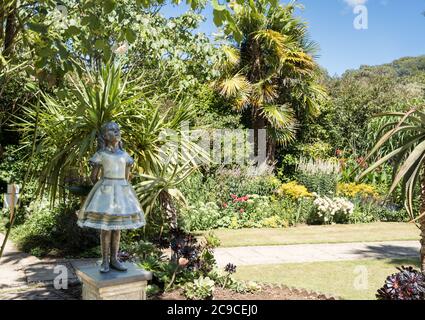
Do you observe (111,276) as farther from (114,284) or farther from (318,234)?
(318,234)

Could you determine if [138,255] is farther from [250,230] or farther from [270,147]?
[270,147]

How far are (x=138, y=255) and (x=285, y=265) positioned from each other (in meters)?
2.47

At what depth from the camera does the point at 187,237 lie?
227 inches

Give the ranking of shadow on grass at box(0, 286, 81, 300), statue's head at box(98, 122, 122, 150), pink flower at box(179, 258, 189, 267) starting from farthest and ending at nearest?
pink flower at box(179, 258, 189, 267) → shadow on grass at box(0, 286, 81, 300) → statue's head at box(98, 122, 122, 150)

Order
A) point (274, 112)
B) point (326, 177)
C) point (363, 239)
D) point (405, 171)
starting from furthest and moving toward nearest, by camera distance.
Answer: point (274, 112) → point (326, 177) → point (363, 239) → point (405, 171)

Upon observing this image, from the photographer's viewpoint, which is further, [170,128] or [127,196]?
[170,128]

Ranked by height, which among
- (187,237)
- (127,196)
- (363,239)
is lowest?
(363,239)

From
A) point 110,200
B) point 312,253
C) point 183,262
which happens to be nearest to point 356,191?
point 312,253

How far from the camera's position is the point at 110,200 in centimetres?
374

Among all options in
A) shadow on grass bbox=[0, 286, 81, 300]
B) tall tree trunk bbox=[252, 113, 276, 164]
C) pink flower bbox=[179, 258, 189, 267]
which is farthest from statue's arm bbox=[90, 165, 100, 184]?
tall tree trunk bbox=[252, 113, 276, 164]

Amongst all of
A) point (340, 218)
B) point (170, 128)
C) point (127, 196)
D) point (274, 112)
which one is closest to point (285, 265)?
point (170, 128)

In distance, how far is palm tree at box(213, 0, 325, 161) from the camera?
1474 cm

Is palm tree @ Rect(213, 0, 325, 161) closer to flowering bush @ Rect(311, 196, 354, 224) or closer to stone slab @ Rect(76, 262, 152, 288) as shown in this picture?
flowering bush @ Rect(311, 196, 354, 224)

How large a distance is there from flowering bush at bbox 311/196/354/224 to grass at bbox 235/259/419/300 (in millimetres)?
4066
